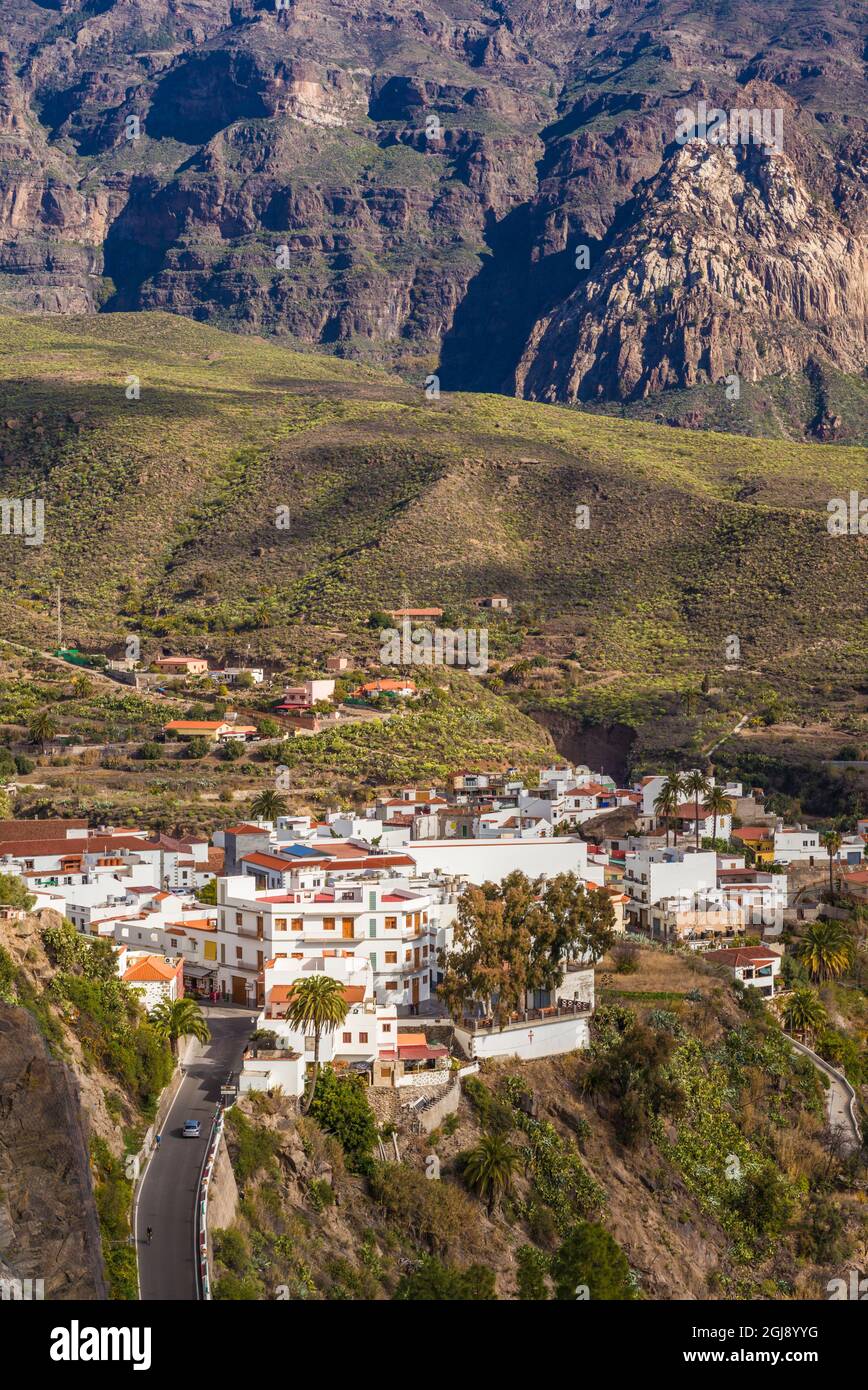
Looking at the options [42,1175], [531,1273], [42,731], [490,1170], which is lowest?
[531,1273]

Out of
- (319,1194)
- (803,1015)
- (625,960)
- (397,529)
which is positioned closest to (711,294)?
(397,529)

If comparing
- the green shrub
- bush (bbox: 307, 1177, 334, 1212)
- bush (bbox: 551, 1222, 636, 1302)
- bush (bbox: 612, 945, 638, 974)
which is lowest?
bush (bbox: 551, 1222, 636, 1302)

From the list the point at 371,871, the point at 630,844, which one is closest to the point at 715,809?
the point at 630,844

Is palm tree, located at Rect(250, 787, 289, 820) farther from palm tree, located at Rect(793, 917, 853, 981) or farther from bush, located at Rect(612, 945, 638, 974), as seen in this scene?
bush, located at Rect(612, 945, 638, 974)

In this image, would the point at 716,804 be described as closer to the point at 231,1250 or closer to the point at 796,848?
the point at 796,848

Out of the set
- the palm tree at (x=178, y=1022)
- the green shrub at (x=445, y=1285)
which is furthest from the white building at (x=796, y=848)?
the green shrub at (x=445, y=1285)

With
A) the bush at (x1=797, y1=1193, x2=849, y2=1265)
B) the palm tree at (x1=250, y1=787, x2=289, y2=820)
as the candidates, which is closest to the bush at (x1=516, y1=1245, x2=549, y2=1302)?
the bush at (x1=797, y1=1193, x2=849, y2=1265)

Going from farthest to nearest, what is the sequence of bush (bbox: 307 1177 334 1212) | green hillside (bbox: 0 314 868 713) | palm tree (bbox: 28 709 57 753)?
green hillside (bbox: 0 314 868 713) → palm tree (bbox: 28 709 57 753) → bush (bbox: 307 1177 334 1212)
